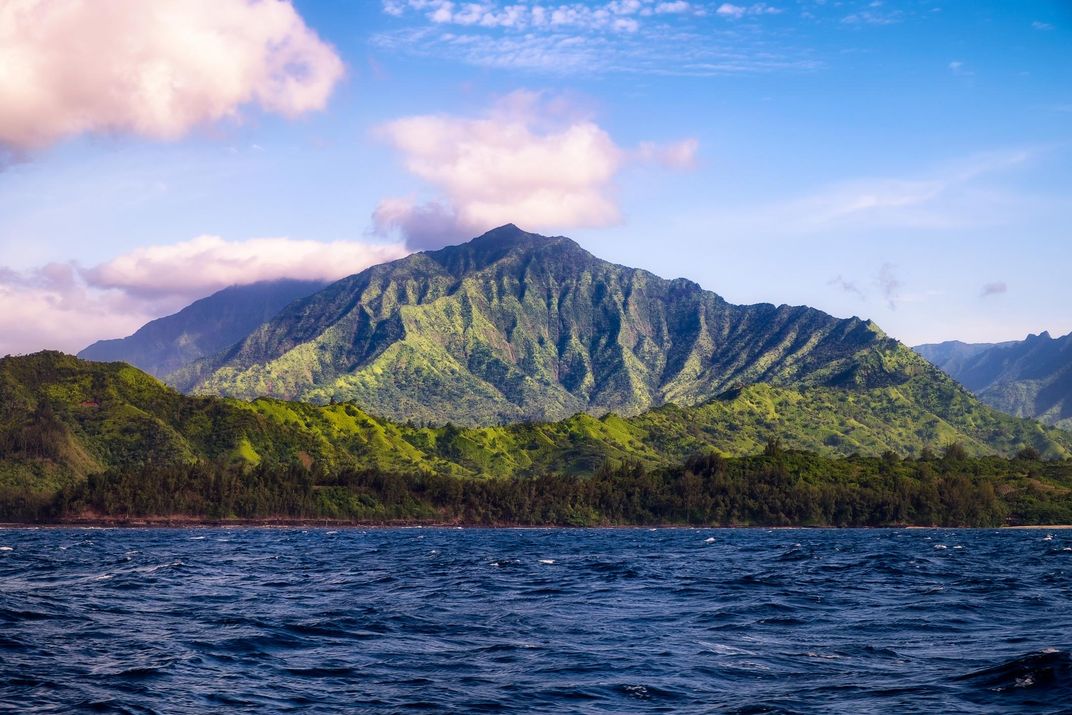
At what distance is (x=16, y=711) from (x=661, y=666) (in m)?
29.3

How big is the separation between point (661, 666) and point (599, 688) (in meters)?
6.85

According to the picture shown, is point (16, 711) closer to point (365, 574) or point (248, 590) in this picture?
point (248, 590)

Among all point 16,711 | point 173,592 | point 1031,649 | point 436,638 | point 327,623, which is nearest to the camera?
point 16,711

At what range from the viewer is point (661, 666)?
2138 inches

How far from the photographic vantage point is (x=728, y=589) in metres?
99.1

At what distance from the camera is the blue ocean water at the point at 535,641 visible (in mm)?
45719

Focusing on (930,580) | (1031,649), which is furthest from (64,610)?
(930,580)

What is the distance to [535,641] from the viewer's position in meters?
63.7

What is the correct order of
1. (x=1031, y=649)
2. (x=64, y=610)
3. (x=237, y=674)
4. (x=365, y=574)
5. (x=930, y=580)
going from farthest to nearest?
(x=365, y=574) < (x=930, y=580) < (x=64, y=610) < (x=1031, y=649) < (x=237, y=674)

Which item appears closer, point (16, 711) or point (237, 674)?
point (16, 711)

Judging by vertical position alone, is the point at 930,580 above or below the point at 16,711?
below

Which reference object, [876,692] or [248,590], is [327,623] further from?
[876,692]

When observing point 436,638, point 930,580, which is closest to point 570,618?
point 436,638

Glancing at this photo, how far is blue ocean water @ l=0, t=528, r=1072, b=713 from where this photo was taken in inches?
1800
